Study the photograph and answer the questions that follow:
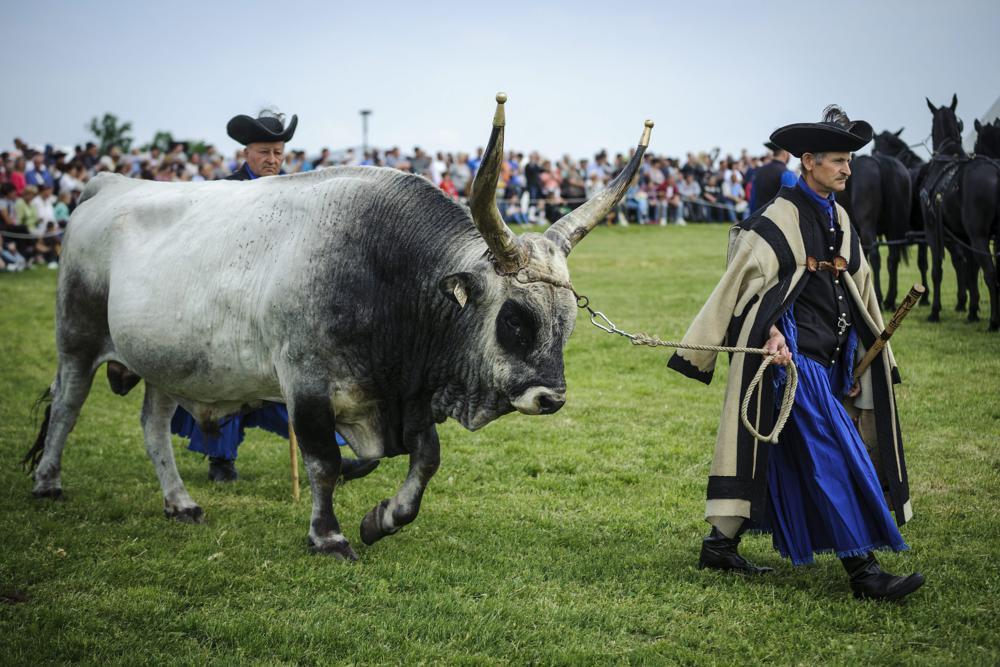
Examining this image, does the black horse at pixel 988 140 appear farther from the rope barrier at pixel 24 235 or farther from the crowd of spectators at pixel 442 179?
the rope barrier at pixel 24 235

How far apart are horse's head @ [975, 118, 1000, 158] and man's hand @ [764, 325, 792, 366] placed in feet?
32.6

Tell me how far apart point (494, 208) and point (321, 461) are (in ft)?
5.72

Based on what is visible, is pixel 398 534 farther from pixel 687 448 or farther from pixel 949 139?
pixel 949 139

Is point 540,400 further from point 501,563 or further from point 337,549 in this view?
point 337,549

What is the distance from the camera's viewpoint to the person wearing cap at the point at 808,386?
16.0ft

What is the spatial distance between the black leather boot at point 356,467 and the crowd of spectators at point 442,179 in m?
11.3

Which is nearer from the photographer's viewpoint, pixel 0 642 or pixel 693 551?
pixel 0 642

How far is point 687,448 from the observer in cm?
771

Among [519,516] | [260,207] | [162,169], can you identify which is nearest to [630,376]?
[519,516]

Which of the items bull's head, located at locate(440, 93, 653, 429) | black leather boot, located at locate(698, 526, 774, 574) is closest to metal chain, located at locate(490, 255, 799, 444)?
bull's head, located at locate(440, 93, 653, 429)

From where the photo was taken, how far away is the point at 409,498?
5531 millimetres

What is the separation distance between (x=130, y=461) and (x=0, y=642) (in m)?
3.48

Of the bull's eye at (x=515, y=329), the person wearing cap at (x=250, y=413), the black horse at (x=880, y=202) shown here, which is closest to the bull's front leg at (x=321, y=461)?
the bull's eye at (x=515, y=329)

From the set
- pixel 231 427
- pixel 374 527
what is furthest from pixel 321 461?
pixel 231 427
